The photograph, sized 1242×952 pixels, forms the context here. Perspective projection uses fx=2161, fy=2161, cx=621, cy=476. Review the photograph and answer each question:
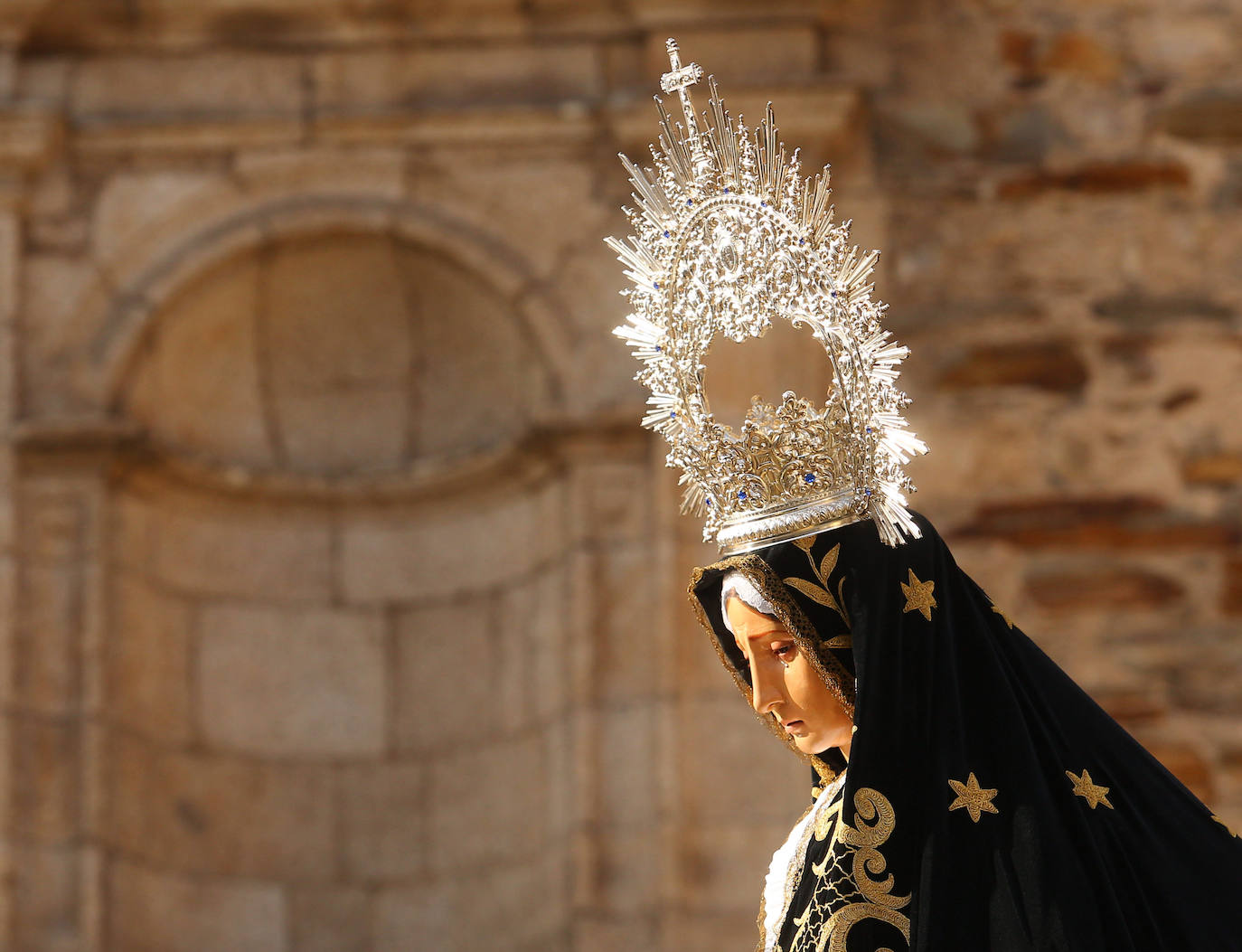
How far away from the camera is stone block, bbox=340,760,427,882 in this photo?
5340 millimetres

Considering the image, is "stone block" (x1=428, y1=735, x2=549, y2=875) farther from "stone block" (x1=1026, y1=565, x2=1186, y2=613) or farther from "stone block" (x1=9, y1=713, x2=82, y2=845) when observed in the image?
"stone block" (x1=1026, y1=565, x2=1186, y2=613)

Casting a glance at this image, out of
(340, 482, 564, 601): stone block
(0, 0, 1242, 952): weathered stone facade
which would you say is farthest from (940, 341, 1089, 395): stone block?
(340, 482, 564, 601): stone block

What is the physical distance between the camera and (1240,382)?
5121 mm

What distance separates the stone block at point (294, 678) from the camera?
538 cm

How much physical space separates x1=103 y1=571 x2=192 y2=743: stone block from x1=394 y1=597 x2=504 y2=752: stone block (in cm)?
53

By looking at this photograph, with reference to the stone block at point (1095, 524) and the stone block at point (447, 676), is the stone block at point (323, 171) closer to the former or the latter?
the stone block at point (447, 676)

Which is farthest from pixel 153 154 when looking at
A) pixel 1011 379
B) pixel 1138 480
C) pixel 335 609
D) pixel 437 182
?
pixel 1138 480

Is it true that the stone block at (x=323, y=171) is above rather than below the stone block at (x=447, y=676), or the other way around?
above

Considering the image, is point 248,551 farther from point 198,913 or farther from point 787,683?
point 787,683

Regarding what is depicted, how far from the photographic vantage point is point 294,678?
5418mm

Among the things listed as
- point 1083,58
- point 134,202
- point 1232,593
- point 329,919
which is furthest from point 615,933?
point 1083,58

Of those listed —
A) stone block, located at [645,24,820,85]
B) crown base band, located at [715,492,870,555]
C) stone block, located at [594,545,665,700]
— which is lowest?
crown base band, located at [715,492,870,555]

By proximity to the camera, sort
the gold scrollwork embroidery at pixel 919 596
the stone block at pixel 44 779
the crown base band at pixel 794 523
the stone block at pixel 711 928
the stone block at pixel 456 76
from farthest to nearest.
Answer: the stone block at pixel 456 76 → the stone block at pixel 44 779 → the stone block at pixel 711 928 → the crown base band at pixel 794 523 → the gold scrollwork embroidery at pixel 919 596

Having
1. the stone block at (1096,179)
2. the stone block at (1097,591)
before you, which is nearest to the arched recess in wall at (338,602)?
the stone block at (1097,591)
